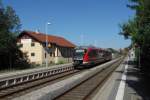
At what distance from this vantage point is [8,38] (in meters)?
43.5

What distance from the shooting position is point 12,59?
48.3m

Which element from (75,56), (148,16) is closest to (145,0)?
(148,16)

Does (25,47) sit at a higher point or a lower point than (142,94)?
higher

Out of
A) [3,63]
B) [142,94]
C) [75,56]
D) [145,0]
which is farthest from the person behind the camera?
[3,63]

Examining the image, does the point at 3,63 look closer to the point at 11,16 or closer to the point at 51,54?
the point at 11,16

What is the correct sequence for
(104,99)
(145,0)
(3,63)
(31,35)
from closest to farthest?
1. (104,99)
2. (145,0)
3. (3,63)
4. (31,35)

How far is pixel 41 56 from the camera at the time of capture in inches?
2486

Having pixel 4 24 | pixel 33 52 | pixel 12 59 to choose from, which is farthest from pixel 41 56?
pixel 4 24

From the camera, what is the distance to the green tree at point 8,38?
4274 cm

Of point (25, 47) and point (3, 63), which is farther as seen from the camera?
point (25, 47)

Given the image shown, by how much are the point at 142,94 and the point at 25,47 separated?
5106 cm

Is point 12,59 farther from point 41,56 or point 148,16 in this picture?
point 148,16

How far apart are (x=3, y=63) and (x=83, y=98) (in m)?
32.4

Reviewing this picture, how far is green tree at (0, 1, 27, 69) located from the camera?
42737 mm
